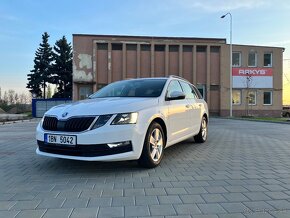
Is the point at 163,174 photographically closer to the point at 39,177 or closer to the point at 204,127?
the point at 39,177

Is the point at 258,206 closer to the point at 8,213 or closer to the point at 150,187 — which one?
the point at 150,187

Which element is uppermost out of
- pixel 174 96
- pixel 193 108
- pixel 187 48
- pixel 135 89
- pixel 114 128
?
pixel 187 48

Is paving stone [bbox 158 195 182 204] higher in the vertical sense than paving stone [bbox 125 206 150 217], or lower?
higher

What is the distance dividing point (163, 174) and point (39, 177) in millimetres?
2008

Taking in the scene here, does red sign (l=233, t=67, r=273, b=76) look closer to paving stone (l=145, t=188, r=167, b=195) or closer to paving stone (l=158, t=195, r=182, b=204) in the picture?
paving stone (l=145, t=188, r=167, b=195)

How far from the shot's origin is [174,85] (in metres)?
7.02

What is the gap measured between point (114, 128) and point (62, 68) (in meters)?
54.6

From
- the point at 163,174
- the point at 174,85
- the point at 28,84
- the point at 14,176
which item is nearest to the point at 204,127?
the point at 174,85

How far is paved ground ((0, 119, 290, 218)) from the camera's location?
139 inches

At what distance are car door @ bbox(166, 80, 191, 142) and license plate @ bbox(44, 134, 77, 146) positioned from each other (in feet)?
6.94

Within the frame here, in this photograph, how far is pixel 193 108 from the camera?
7.82 m

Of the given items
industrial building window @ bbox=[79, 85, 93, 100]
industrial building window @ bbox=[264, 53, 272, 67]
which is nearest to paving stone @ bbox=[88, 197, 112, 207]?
industrial building window @ bbox=[79, 85, 93, 100]

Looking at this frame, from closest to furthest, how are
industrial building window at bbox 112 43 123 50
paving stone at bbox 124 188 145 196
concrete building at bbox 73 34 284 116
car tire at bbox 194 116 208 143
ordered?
paving stone at bbox 124 188 145 196 → car tire at bbox 194 116 208 143 → concrete building at bbox 73 34 284 116 → industrial building window at bbox 112 43 123 50

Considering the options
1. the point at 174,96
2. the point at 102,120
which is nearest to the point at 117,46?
the point at 174,96
